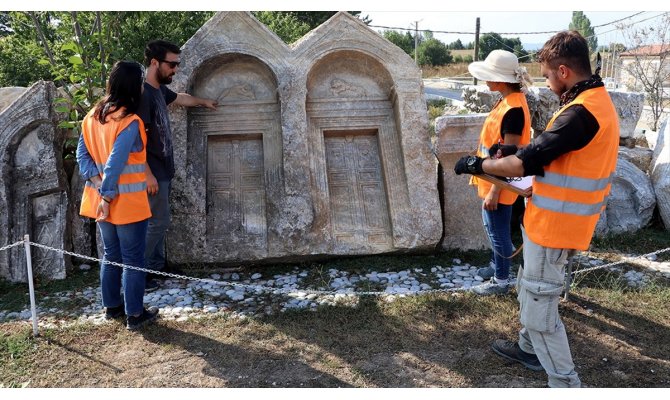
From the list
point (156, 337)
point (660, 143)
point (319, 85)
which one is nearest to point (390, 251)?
point (319, 85)

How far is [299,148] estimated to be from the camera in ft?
17.1

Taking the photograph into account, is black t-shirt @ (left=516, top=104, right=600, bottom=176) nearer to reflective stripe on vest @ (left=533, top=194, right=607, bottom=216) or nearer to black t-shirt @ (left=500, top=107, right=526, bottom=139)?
reflective stripe on vest @ (left=533, top=194, right=607, bottom=216)

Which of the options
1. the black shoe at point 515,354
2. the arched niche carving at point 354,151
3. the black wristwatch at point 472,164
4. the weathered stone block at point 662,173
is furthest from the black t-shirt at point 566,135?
the weathered stone block at point 662,173

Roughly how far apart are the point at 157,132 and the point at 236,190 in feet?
4.01

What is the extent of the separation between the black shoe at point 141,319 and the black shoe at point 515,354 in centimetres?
239

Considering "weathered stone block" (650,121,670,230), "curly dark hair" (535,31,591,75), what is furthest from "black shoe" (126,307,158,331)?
"weathered stone block" (650,121,670,230)

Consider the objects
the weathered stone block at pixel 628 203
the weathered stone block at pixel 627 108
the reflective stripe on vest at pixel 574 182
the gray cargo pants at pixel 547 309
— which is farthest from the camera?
the weathered stone block at pixel 627 108

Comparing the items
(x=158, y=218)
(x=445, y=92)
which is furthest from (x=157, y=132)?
(x=445, y=92)

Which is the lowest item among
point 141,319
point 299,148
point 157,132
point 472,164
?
point 141,319

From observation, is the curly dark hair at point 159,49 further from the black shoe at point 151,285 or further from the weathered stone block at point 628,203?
the weathered stone block at point 628,203

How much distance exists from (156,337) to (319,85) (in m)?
2.97

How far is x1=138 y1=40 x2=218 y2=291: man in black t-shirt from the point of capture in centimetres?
416

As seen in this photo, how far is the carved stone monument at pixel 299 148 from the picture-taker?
504 cm

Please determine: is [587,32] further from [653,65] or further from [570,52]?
[570,52]
